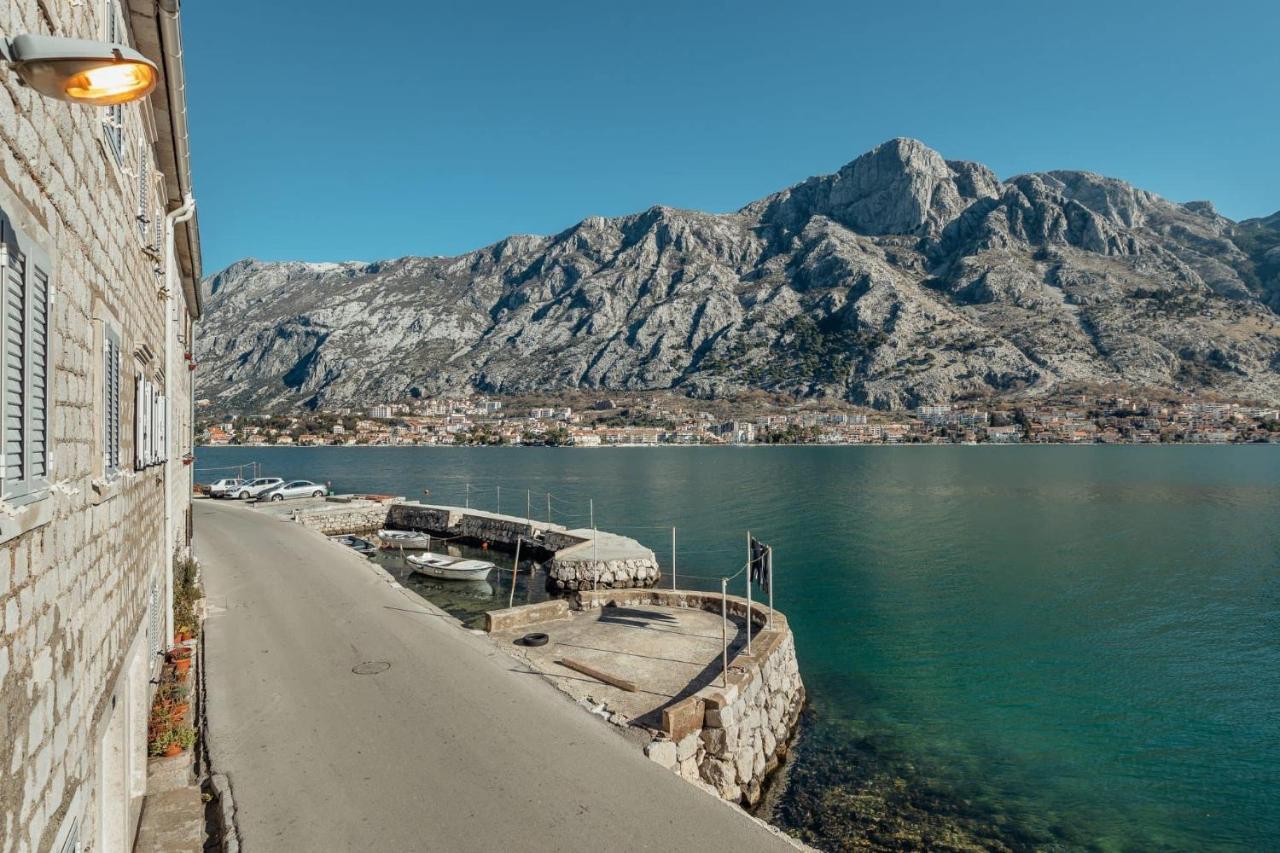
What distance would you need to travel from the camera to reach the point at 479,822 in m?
8.12

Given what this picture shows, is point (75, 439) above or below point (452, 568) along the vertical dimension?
above

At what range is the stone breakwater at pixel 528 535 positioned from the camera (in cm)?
3023

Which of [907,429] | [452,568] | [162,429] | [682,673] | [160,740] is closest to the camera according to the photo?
[160,740]

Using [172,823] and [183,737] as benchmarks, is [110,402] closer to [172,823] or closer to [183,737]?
[172,823]

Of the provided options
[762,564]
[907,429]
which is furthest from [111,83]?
[907,429]

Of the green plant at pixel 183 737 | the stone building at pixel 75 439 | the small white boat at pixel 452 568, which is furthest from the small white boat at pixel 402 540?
the stone building at pixel 75 439

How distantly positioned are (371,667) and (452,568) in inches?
728

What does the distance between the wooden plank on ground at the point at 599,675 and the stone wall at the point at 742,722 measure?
5.00 feet

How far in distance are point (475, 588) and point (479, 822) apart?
24.0m

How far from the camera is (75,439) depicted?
4.64m

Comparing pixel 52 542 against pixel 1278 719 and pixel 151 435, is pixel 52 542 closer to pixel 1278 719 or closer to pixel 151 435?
pixel 151 435

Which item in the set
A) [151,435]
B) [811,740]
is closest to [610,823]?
[151,435]

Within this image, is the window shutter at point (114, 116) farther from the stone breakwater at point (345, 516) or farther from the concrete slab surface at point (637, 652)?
the stone breakwater at point (345, 516)

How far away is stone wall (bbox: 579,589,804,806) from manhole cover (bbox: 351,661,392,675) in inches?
224
